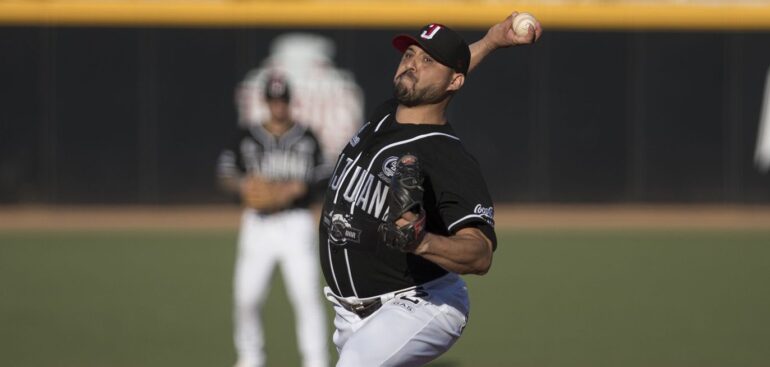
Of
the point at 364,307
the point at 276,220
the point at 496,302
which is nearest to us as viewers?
the point at 364,307

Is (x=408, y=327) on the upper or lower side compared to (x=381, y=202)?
lower

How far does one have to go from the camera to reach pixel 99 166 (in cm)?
1916

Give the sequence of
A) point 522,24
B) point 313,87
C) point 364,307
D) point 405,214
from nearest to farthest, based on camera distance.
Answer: point 405,214
point 364,307
point 522,24
point 313,87

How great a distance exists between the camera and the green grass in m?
9.39

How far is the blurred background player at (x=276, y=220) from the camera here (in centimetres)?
→ 872

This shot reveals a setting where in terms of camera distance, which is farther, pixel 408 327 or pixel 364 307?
pixel 364 307

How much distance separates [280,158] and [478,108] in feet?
35.1

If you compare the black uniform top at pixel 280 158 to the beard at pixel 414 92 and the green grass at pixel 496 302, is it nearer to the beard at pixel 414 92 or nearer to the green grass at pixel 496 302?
the green grass at pixel 496 302

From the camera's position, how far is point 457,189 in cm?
518

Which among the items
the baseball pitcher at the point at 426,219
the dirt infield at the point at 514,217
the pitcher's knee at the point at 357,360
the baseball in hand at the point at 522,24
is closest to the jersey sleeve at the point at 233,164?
the baseball pitcher at the point at 426,219

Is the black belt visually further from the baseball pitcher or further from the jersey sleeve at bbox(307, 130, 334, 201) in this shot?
the jersey sleeve at bbox(307, 130, 334, 201)

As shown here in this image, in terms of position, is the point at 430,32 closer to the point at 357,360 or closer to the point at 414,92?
the point at 414,92

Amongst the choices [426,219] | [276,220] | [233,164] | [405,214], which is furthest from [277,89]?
[405,214]

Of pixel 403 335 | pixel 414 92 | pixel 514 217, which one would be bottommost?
pixel 514 217
